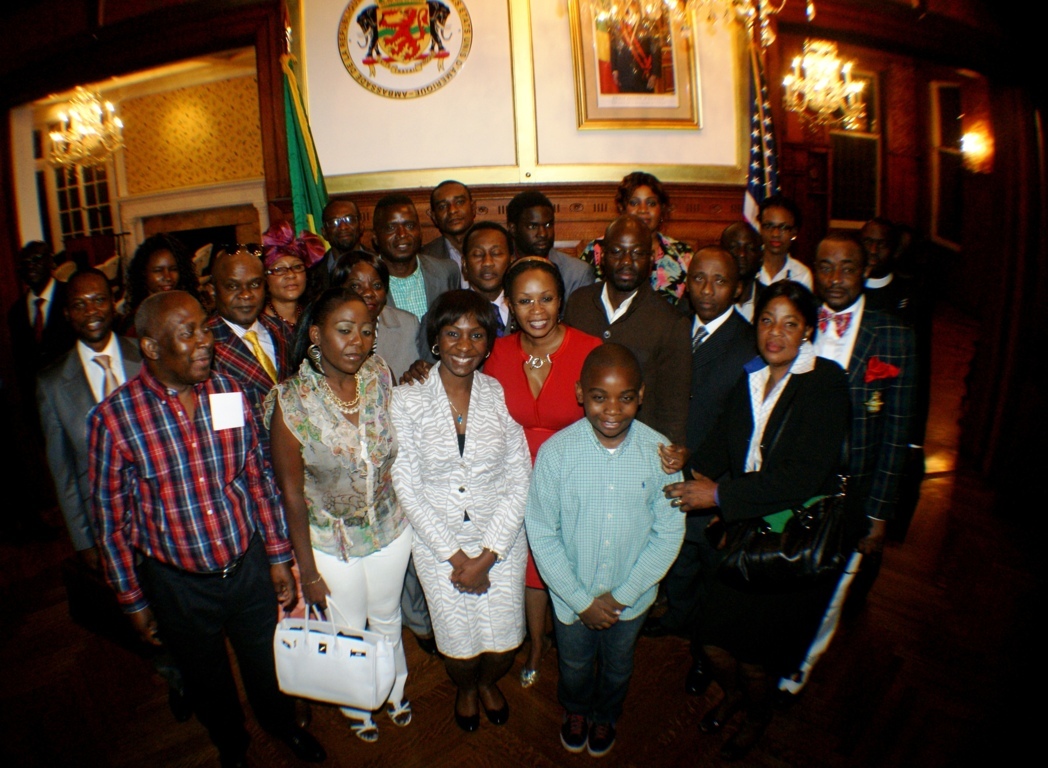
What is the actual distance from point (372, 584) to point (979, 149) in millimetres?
7889

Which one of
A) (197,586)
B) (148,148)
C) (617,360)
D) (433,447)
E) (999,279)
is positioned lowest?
(197,586)

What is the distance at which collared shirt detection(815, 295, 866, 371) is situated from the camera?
2244mm

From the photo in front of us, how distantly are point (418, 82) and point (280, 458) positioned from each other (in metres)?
4.31

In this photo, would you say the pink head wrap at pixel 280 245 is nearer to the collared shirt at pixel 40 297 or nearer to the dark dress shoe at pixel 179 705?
the dark dress shoe at pixel 179 705

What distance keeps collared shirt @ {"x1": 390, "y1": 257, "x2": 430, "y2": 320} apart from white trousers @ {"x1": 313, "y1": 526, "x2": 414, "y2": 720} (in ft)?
4.76

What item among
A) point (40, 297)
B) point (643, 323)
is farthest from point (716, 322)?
point (40, 297)

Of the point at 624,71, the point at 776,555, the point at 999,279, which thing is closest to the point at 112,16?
the point at 624,71

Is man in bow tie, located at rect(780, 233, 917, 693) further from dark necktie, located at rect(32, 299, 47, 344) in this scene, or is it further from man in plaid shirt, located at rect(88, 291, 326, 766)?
dark necktie, located at rect(32, 299, 47, 344)

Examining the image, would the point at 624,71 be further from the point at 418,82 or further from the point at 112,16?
the point at 112,16

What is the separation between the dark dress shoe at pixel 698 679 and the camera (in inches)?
94.5

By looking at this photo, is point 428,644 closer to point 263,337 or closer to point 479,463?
point 479,463

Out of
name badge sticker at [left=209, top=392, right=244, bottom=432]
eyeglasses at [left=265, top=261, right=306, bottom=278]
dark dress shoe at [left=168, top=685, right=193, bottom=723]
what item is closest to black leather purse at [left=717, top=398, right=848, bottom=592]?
name badge sticker at [left=209, top=392, right=244, bottom=432]

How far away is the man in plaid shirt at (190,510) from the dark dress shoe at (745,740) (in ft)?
6.04

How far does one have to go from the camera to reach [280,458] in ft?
5.98
